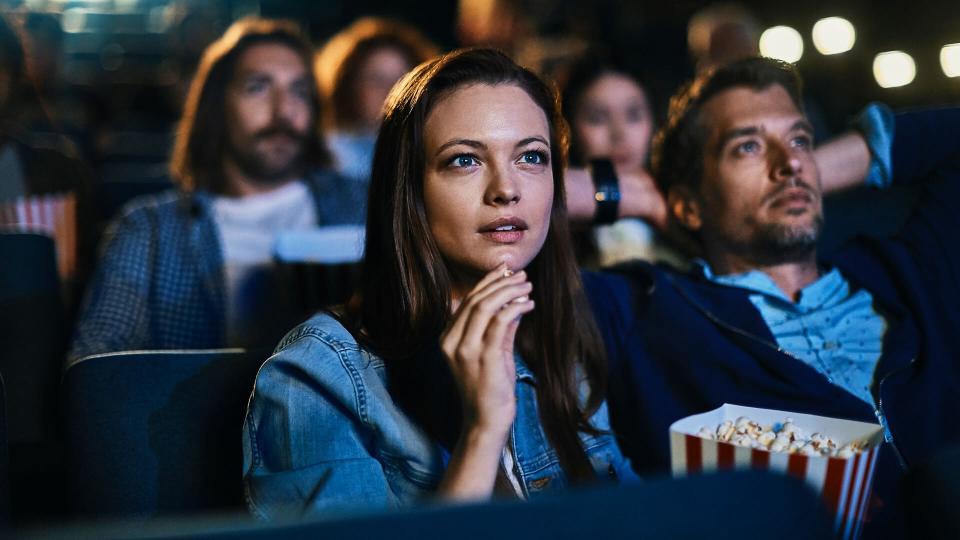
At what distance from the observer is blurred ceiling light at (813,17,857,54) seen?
191 inches

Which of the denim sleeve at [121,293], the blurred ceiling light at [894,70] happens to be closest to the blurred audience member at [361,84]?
the denim sleeve at [121,293]

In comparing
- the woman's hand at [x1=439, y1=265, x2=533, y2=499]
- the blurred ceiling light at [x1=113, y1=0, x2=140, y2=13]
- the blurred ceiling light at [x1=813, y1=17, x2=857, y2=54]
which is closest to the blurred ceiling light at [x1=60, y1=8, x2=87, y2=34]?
the blurred ceiling light at [x1=113, y1=0, x2=140, y2=13]

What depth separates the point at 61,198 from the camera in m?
2.61

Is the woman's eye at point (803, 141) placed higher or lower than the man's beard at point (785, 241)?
higher

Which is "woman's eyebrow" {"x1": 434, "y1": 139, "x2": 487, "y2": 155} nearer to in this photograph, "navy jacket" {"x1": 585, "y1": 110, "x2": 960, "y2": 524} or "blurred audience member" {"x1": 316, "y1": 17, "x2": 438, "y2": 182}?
"navy jacket" {"x1": 585, "y1": 110, "x2": 960, "y2": 524}

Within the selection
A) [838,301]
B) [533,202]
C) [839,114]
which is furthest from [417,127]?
[839,114]

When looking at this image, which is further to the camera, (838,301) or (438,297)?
(838,301)

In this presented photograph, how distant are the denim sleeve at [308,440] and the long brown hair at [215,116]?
1.43 meters

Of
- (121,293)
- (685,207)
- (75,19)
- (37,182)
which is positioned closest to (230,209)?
(121,293)

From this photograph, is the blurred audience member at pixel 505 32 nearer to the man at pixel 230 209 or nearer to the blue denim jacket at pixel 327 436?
the man at pixel 230 209

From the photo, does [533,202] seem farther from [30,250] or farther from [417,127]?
[30,250]

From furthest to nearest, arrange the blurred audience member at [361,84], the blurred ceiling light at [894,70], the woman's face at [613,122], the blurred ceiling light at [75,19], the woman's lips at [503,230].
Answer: the blurred ceiling light at [75,19] → the blurred ceiling light at [894,70] → the blurred audience member at [361,84] → the woman's face at [613,122] → the woman's lips at [503,230]

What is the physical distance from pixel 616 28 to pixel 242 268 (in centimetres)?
420

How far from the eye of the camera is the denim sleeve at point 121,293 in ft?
6.44
